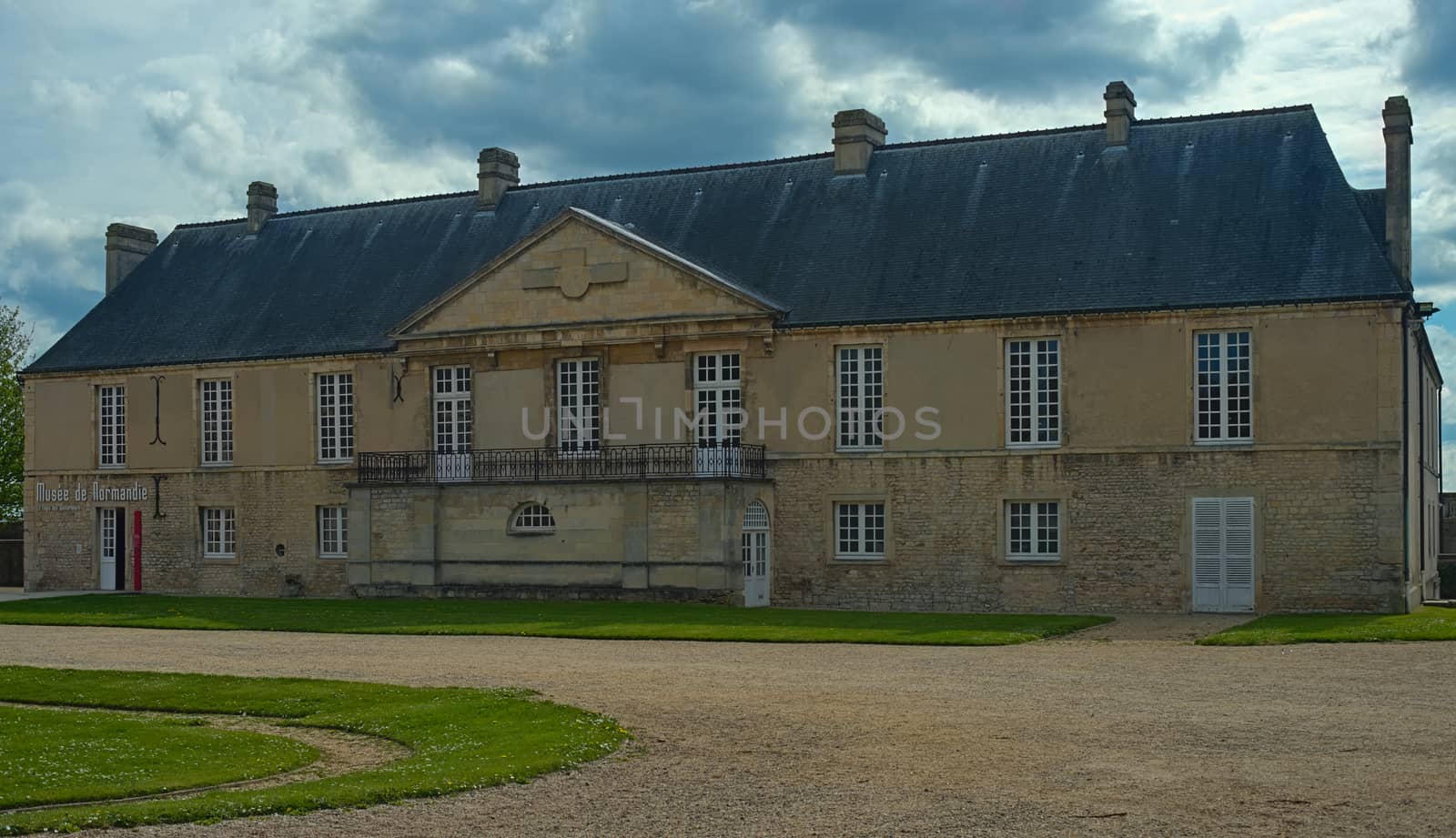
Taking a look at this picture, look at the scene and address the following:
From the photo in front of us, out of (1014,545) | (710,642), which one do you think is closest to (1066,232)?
(1014,545)

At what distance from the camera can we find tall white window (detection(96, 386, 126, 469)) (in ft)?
135

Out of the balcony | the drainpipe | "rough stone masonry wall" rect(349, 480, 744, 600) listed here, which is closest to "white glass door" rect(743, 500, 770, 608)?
"rough stone masonry wall" rect(349, 480, 744, 600)

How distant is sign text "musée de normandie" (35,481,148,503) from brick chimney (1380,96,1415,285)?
28.7 metres

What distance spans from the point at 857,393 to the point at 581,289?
6318 millimetres

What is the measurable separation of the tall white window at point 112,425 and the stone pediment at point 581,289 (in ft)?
31.0

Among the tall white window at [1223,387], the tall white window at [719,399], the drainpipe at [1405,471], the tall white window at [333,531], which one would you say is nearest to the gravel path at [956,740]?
the drainpipe at [1405,471]

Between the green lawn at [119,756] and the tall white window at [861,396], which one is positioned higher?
the tall white window at [861,396]

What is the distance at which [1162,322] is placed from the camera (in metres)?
29.6

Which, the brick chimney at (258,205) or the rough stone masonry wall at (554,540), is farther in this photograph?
the brick chimney at (258,205)

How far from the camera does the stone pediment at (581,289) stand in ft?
109

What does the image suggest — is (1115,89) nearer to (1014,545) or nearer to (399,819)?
(1014,545)

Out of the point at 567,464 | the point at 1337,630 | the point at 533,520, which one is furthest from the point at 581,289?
the point at 1337,630

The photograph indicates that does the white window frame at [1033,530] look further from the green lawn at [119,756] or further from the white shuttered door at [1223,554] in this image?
the green lawn at [119,756]

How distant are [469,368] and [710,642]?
14.3 metres
